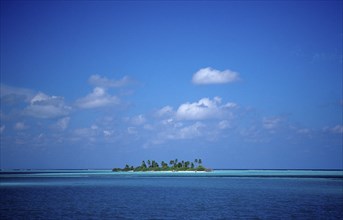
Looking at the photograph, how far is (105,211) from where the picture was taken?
156 feet

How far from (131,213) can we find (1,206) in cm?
1892

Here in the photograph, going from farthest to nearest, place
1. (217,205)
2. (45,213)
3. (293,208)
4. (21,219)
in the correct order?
(217,205) → (293,208) → (45,213) → (21,219)

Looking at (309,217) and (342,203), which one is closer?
(309,217)

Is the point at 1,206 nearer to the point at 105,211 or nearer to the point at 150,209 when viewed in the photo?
the point at 105,211

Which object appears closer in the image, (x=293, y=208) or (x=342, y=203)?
(x=293, y=208)

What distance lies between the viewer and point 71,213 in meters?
45.9

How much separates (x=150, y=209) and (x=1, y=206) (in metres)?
20.1

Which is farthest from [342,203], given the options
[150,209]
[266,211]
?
[150,209]

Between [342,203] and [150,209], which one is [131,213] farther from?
[342,203]

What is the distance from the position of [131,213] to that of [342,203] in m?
30.0

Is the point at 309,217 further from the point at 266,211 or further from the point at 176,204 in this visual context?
the point at 176,204

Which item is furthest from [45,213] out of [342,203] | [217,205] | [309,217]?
[342,203]

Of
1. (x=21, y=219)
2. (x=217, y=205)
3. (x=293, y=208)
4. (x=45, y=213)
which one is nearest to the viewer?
(x=21, y=219)

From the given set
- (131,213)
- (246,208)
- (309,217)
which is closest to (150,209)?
(131,213)
